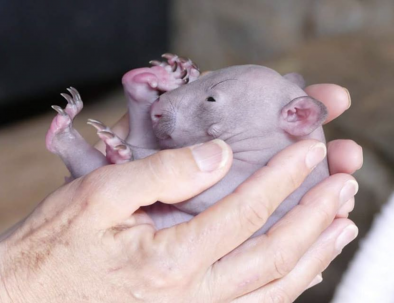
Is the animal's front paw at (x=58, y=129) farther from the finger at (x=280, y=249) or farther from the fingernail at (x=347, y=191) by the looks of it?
the fingernail at (x=347, y=191)

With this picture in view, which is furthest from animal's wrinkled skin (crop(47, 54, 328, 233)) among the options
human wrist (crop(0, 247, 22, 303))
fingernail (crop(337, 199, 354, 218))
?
human wrist (crop(0, 247, 22, 303))

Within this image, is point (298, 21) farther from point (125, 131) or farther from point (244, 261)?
point (244, 261)

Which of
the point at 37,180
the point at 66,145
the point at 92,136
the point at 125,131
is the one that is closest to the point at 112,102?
the point at 92,136

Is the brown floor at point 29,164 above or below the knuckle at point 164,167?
below

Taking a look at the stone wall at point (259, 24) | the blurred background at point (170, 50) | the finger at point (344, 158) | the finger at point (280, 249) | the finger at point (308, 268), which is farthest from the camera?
the stone wall at point (259, 24)

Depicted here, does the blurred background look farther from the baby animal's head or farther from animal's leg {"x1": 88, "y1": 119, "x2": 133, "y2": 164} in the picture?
animal's leg {"x1": 88, "y1": 119, "x2": 133, "y2": 164}

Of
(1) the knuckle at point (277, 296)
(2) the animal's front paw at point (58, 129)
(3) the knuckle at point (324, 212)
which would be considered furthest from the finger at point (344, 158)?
(2) the animal's front paw at point (58, 129)
